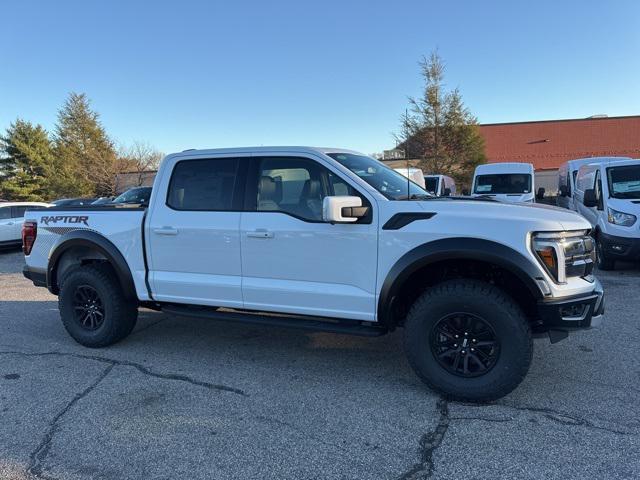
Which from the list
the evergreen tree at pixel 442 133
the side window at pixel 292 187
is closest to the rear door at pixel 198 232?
the side window at pixel 292 187

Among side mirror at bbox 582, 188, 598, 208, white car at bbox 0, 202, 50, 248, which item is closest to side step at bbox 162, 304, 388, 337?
side mirror at bbox 582, 188, 598, 208

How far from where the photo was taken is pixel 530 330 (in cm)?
341

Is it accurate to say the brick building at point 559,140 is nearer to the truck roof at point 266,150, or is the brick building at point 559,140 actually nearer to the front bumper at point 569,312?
the truck roof at point 266,150

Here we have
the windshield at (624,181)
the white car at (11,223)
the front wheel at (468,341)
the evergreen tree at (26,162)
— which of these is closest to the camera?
the front wheel at (468,341)

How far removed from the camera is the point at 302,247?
3859 millimetres

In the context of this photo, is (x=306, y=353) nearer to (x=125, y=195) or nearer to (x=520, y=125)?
(x=125, y=195)

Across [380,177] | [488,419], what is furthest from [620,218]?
[488,419]

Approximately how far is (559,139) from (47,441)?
42.6m

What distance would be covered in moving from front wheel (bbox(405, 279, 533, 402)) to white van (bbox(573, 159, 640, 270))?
231 inches

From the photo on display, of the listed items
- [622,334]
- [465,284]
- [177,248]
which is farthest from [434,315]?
[622,334]

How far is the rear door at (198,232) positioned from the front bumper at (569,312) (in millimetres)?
2411

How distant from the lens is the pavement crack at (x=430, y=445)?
2693 millimetres

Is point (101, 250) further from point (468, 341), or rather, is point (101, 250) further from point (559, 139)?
point (559, 139)

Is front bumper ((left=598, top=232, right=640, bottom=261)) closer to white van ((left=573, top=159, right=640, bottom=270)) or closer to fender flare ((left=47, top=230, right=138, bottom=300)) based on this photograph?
white van ((left=573, top=159, right=640, bottom=270))
